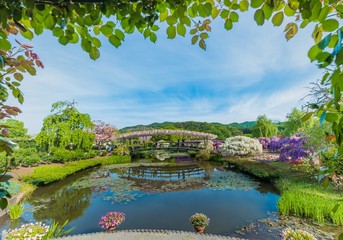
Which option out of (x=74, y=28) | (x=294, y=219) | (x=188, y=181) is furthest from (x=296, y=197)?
(x=74, y=28)

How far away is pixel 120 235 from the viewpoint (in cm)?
371

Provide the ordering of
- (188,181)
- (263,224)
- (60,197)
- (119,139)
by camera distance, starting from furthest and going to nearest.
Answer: (119,139), (188,181), (60,197), (263,224)

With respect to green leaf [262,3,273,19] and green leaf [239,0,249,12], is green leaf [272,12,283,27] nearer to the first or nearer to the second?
green leaf [262,3,273,19]

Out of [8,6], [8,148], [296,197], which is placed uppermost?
[8,6]

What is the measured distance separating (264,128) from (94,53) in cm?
2877

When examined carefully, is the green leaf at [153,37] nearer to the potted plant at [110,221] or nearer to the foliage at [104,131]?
the potted plant at [110,221]

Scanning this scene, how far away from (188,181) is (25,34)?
30.5 feet

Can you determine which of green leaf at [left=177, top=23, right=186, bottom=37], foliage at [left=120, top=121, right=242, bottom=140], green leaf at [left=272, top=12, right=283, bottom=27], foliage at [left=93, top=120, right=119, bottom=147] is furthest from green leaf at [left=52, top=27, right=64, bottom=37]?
foliage at [left=120, top=121, right=242, bottom=140]

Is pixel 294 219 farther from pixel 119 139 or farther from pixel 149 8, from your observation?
pixel 119 139

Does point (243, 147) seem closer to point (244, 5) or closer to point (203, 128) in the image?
point (244, 5)

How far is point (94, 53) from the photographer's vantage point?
89 centimetres

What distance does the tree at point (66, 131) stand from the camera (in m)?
14.4

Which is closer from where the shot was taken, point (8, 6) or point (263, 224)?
point (8, 6)

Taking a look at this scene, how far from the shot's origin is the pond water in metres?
5.26
